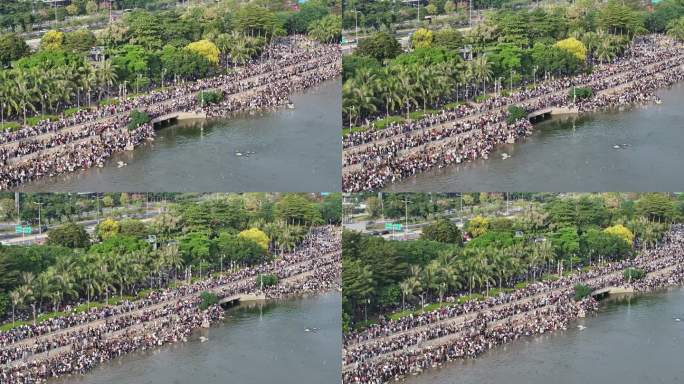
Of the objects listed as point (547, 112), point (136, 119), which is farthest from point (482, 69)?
point (136, 119)

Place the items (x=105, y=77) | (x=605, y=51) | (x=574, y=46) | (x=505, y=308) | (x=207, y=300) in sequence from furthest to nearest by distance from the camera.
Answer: (x=605, y=51) < (x=574, y=46) < (x=105, y=77) < (x=207, y=300) < (x=505, y=308)

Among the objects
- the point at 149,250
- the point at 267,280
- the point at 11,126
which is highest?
the point at 11,126

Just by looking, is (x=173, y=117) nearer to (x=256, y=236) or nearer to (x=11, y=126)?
(x=256, y=236)

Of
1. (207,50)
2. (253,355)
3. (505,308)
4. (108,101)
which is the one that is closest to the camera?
(253,355)

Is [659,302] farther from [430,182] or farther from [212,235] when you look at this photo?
[212,235]

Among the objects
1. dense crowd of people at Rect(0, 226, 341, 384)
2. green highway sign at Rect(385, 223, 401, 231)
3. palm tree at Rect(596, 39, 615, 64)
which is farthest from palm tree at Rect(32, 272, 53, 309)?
palm tree at Rect(596, 39, 615, 64)

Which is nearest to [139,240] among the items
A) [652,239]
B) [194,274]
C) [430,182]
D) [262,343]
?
[194,274]

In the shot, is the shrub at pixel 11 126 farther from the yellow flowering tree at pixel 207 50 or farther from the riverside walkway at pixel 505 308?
the riverside walkway at pixel 505 308

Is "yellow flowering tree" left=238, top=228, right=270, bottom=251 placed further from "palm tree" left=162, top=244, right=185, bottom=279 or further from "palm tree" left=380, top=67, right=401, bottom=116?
"palm tree" left=380, top=67, right=401, bottom=116
